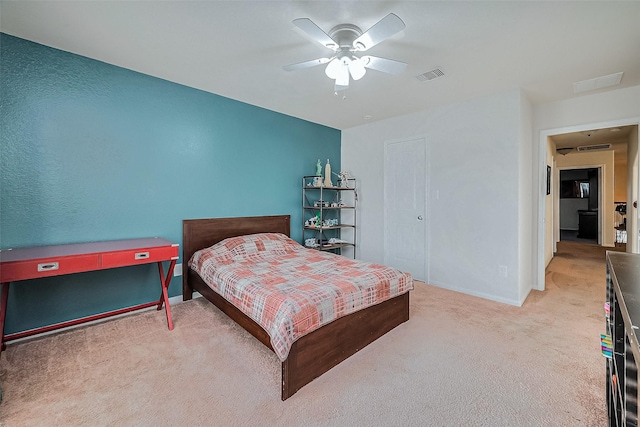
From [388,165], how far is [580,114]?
2.34 metres

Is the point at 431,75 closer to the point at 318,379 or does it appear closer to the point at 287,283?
the point at 287,283

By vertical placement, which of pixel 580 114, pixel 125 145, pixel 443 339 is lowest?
pixel 443 339

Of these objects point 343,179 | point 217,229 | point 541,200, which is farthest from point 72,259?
point 541,200

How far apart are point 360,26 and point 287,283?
2010mm

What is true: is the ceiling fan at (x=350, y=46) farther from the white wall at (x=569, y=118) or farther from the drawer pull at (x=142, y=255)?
the white wall at (x=569, y=118)

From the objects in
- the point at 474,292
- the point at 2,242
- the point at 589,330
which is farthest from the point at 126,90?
the point at 589,330

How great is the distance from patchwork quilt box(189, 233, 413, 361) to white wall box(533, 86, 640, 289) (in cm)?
233

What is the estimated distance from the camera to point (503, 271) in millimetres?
3275

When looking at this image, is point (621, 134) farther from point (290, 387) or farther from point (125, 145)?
point (125, 145)

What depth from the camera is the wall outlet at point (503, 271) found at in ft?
10.7

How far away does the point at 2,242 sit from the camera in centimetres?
229

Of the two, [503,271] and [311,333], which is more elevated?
[503,271]

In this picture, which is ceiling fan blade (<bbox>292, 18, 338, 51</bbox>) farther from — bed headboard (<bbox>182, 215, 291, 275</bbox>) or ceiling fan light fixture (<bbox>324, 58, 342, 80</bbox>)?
bed headboard (<bbox>182, 215, 291, 275</bbox>)

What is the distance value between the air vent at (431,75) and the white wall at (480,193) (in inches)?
37.6
